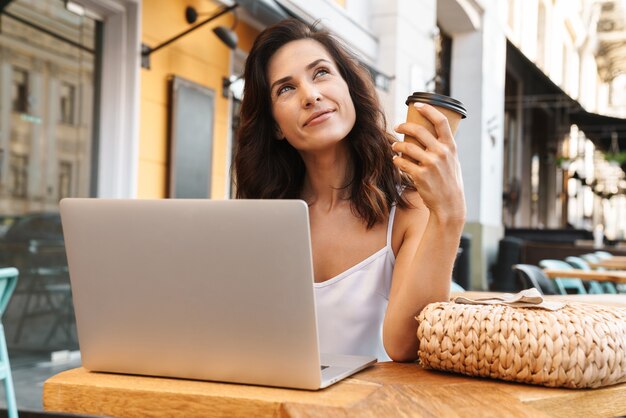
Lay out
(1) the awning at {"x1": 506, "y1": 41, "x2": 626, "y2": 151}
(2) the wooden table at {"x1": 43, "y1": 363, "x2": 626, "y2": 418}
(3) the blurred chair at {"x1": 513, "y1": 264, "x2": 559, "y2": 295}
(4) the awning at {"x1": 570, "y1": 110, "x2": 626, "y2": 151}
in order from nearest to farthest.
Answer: (2) the wooden table at {"x1": 43, "y1": 363, "x2": 626, "y2": 418}, (3) the blurred chair at {"x1": 513, "y1": 264, "x2": 559, "y2": 295}, (1) the awning at {"x1": 506, "y1": 41, "x2": 626, "y2": 151}, (4) the awning at {"x1": 570, "y1": 110, "x2": 626, "y2": 151}

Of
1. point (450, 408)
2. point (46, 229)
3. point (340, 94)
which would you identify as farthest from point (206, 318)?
point (46, 229)

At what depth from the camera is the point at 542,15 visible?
17656mm

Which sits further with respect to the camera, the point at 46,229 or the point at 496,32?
the point at 496,32

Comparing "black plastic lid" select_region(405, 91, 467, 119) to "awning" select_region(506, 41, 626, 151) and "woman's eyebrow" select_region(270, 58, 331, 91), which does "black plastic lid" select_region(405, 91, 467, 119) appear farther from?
"awning" select_region(506, 41, 626, 151)

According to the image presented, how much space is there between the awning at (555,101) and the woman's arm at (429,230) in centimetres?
1388

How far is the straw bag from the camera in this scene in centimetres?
94

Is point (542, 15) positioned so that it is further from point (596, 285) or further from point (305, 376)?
point (305, 376)

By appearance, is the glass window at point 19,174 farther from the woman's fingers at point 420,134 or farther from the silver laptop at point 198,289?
the woman's fingers at point 420,134

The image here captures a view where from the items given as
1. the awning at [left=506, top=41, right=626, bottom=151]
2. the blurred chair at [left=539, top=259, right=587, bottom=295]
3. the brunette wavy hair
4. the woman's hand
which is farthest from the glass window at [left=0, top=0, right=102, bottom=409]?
the awning at [left=506, top=41, right=626, bottom=151]

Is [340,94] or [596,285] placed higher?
[340,94]

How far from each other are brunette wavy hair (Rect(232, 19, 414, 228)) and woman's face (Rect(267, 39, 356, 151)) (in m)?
0.08

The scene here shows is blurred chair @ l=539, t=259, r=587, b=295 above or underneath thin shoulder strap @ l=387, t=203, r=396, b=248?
underneath

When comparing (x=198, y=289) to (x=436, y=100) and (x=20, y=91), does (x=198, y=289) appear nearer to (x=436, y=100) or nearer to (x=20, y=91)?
(x=436, y=100)

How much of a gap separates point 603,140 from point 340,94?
76.6ft
